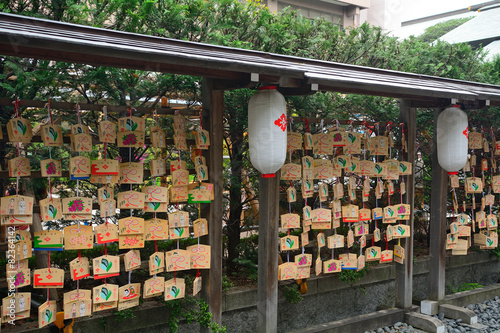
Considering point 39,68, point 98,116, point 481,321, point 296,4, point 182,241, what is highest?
point 296,4

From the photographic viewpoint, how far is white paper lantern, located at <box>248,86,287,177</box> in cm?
432

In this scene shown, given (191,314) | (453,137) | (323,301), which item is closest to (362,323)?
(323,301)

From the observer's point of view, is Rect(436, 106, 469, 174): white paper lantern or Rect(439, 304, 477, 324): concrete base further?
Rect(439, 304, 477, 324): concrete base

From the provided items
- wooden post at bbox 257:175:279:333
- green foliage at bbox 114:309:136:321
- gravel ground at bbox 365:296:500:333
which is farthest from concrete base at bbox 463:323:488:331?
green foliage at bbox 114:309:136:321

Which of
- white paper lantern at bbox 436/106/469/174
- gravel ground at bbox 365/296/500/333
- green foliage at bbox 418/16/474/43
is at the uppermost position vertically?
green foliage at bbox 418/16/474/43

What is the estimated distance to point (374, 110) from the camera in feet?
22.5

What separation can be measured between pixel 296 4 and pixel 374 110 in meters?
17.8

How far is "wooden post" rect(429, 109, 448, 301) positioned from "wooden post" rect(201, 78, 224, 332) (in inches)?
143

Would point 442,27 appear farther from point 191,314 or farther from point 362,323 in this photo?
point 191,314

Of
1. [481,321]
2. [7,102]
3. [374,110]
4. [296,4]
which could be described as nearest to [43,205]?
[7,102]

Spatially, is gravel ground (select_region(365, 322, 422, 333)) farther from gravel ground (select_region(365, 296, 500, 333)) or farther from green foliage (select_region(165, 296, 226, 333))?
green foliage (select_region(165, 296, 226, 333))

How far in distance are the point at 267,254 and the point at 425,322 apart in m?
2.76

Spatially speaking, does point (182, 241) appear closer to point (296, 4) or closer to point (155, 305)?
point (155, 305)

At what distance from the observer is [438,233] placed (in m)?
6.65
